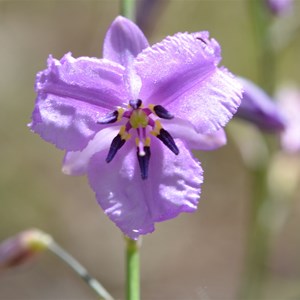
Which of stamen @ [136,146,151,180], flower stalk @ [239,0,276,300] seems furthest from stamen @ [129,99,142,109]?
flower stalk @ [239,0,276,300]

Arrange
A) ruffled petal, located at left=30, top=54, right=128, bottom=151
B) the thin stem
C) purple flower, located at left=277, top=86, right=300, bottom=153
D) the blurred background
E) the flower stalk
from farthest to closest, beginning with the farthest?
the blurred background → purple flower, located at left=277, top=86, right=300, bottom=153 → the flower stalk → the thin stem → ruffled petal, located at left=30, top=54, right=128, bottom=151

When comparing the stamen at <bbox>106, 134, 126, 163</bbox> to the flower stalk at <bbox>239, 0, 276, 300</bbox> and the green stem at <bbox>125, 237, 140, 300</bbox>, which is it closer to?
the green stem at <bbox>125, 237, 140, 300</bbox>

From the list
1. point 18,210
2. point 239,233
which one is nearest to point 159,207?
point 18,210

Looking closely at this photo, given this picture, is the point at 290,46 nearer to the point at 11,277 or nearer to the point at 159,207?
the point at 11,277

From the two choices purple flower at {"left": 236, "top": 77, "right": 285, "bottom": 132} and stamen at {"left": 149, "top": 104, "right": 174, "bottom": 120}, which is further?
purple flower at {"left": 236, "top": 77, "right": 285, "bottom": 132}

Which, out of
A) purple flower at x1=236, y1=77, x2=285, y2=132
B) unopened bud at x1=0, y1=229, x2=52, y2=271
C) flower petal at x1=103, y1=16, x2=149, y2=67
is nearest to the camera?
flower petal at x1=103, y1=16, x2=149, y2=67

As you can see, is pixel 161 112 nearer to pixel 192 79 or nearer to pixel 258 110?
pixel 192 79
